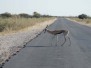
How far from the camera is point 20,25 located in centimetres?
4144

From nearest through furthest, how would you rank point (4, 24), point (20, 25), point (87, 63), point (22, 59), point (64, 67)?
point (64, 67), point (87, 63), point (22, 59), point (4, 24), point (20, 25)

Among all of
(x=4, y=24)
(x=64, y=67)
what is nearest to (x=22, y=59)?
(x=64, y=67)

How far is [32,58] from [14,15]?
31545 mm

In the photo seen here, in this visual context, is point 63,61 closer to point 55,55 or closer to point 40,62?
point 40,62

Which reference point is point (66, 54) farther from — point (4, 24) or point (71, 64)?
point (4, 24)

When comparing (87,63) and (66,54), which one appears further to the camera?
(66,54)

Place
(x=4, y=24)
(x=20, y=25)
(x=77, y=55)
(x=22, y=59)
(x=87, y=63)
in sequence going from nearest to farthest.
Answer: (x=87, y=63) → (x=22, y=59) → (x=77, y=55) → (x=4, y=24) → (x=20, y=25)

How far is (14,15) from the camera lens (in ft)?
143

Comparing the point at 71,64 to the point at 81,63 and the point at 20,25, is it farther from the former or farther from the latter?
the point at 20,25

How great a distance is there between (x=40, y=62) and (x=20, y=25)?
30.4 meters

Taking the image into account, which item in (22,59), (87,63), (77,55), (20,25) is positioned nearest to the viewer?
(87,63)

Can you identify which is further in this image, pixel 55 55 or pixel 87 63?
pixel 55 55

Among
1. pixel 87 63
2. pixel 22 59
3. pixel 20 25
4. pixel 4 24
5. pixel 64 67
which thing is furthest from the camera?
pixel 20 25

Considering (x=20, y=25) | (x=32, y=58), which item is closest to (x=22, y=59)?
(x=32, y=58)
